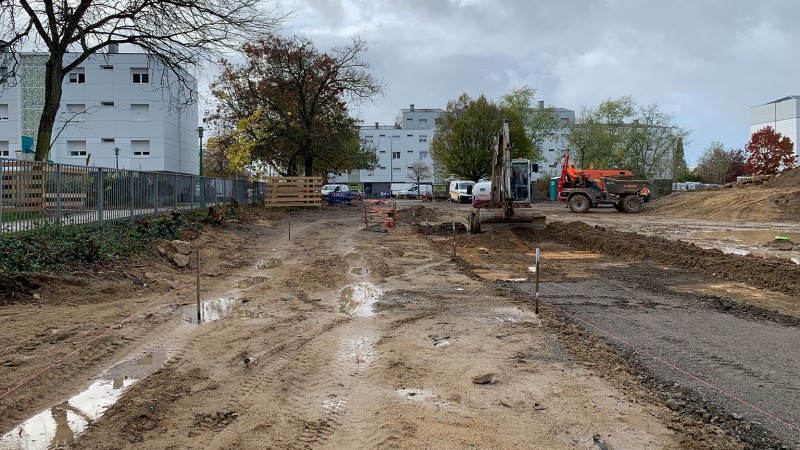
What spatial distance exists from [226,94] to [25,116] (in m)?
22.9

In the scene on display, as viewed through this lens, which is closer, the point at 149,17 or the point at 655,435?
the point at 655,435

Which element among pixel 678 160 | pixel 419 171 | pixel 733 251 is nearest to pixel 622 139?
pixel 678 160

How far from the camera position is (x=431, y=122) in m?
104

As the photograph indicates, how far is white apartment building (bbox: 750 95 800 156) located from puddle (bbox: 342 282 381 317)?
2768 inches

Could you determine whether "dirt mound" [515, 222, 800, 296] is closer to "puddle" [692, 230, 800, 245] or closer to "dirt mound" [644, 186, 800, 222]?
"puddle" [692, 230, 800, 245]

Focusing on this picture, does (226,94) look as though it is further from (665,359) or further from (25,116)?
(665,359)

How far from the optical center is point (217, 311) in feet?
28.4

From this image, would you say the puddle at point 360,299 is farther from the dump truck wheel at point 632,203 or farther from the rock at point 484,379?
the dump truck wheel at point 632,203

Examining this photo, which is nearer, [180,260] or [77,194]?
[180,260]

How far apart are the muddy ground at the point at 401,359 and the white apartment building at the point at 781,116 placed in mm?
69144

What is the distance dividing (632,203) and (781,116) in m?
49.2

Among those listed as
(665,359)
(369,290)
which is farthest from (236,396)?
(369,290)

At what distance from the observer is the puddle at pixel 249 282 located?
10.9 meters

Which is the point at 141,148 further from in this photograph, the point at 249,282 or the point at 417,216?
the point at 249,282
